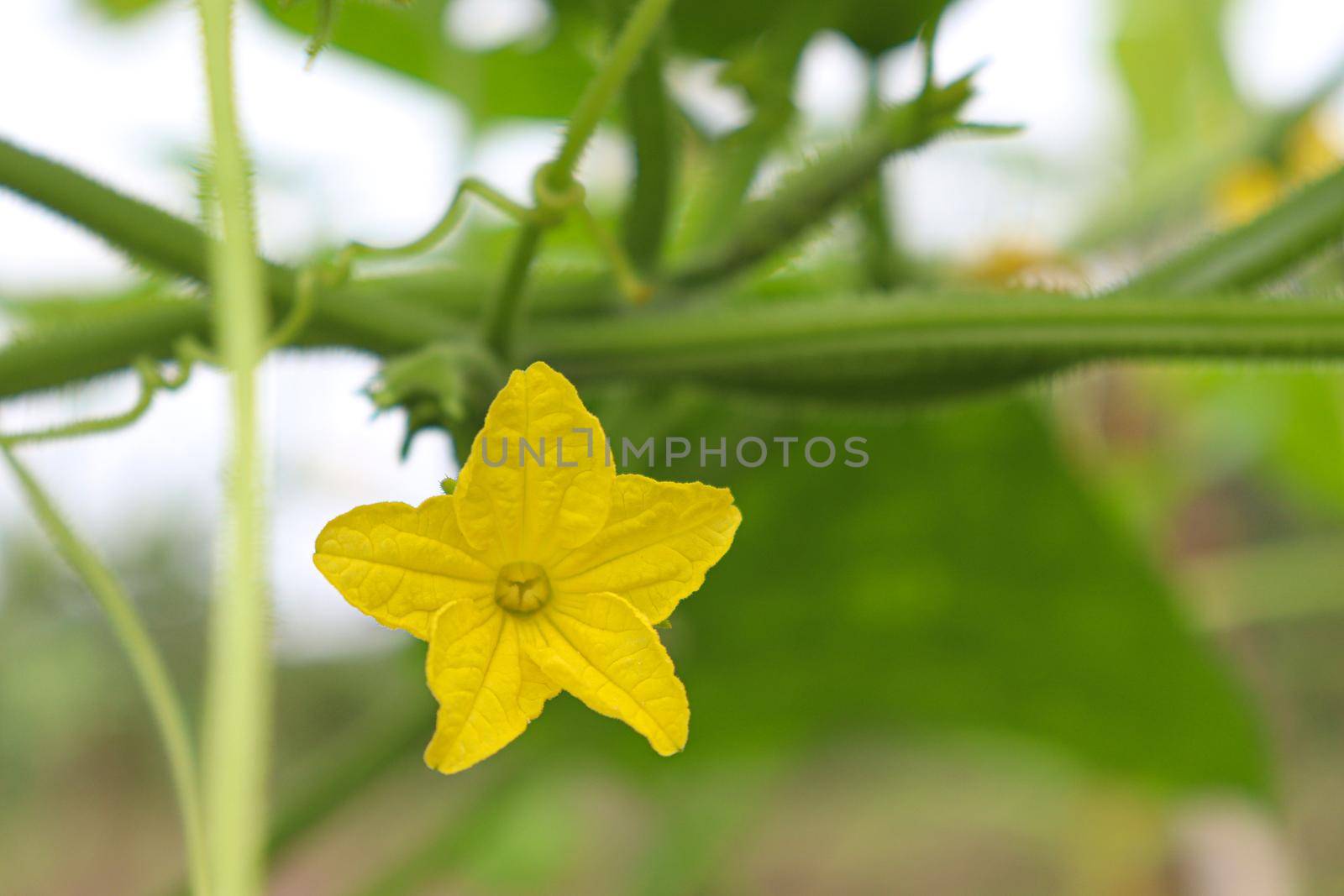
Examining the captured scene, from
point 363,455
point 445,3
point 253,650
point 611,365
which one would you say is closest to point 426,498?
point 253,650

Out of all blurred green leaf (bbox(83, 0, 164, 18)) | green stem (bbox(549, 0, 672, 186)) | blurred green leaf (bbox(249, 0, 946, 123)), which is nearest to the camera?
green stem (bbox(549, 0, 672, 186))

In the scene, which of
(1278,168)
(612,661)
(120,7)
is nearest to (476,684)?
(612,661)

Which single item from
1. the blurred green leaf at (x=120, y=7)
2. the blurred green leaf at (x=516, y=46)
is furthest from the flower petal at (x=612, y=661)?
the blurred green leaf at (x=120, y=7)

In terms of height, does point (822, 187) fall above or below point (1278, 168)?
below

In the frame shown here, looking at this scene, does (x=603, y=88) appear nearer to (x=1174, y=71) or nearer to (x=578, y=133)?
(x=578, y=133)

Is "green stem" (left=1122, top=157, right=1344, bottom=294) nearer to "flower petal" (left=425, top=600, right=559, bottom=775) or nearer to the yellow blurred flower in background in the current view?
"flower petal" (left=425, top=600, right=559, bottom=775)

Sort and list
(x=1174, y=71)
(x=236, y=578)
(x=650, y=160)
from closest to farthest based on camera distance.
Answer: (x=236, y=578) → (x=650, y=160) → (x=1174, y=71)

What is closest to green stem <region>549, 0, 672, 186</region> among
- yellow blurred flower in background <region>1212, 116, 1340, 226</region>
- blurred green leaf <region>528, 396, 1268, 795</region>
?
blurred green leaf <region>528, 396, 1268, 795</region>
